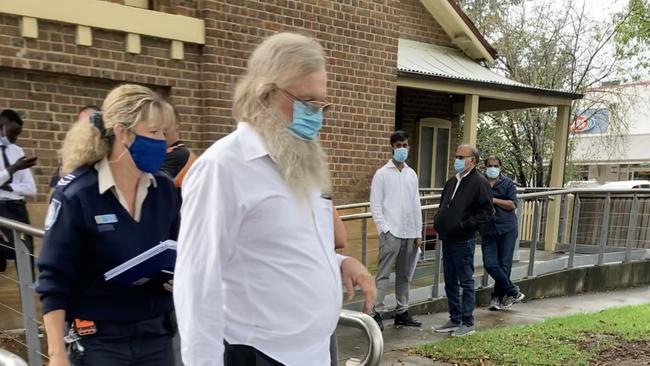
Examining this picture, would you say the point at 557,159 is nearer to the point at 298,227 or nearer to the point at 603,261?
the point at 603,261

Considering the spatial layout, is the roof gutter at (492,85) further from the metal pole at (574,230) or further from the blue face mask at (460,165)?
the blue face mask at (460,165)

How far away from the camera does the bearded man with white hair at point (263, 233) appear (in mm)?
1515

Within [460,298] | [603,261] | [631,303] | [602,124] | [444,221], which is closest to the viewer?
[444,221]

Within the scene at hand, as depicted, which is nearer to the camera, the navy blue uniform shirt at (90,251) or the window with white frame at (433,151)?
the navy blue uniform shirt at (90,251)

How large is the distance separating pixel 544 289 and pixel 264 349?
755cm

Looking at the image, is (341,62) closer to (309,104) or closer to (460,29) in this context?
(460,29)

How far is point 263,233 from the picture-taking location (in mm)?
1572

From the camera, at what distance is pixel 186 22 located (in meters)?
5.68

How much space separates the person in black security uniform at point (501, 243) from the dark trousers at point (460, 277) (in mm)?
1135

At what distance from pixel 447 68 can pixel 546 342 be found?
19.0 feet

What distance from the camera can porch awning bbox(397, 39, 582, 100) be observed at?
29.5 ft

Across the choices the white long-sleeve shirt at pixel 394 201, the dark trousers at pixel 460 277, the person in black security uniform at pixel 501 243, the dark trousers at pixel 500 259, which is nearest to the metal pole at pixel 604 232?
the person in black security uniform at pixel 501 243

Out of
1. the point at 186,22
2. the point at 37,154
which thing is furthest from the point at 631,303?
the point at 37,154

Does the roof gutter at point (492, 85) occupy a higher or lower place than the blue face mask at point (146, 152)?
higher
